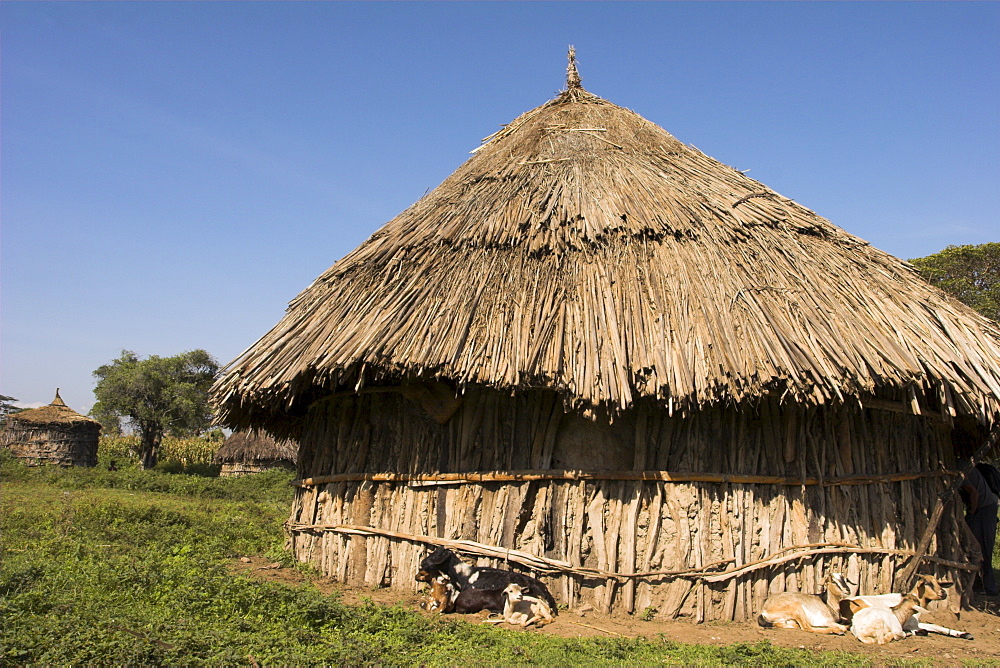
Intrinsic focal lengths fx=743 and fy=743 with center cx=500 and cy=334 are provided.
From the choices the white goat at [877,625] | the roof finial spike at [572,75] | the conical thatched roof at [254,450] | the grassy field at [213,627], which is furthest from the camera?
the conical thatched roof at [254,450]

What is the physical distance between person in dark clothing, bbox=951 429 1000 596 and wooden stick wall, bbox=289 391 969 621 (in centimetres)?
62

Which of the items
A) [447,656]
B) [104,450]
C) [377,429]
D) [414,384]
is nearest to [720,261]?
[414,384]

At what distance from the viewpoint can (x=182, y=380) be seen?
24734 mm

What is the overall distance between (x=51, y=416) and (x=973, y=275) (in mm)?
21628

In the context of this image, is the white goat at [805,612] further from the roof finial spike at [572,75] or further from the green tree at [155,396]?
the green tree at [155,396]

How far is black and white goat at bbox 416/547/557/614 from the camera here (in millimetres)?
5379

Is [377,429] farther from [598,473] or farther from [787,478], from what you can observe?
[787,478]

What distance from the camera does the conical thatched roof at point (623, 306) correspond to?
17.6 feet

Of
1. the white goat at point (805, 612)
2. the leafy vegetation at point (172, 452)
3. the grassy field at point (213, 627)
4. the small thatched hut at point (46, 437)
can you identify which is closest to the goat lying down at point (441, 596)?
the grassy field at point (213, 627)

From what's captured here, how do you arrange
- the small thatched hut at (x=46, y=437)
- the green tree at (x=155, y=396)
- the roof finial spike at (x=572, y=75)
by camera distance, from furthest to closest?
the green tree at (x=155, y=396), the small thatched hut at (x=46, y=437), the roof finial spike at (x=572, y=75)

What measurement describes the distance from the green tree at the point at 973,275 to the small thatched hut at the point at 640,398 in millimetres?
9526

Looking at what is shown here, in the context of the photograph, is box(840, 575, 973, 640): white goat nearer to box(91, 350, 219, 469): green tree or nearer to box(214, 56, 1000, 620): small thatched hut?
box(214, 56, 1000, 620): small thatched hut

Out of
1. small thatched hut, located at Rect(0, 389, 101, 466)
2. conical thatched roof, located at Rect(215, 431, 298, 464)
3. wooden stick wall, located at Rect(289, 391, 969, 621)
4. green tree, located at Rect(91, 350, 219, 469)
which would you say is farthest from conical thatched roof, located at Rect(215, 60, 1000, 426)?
green tree, located at Rect(91, 350, 219, 469)

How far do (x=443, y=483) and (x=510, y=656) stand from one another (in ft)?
6.69
